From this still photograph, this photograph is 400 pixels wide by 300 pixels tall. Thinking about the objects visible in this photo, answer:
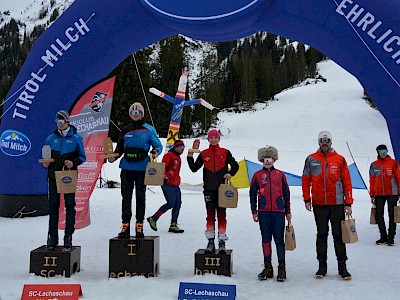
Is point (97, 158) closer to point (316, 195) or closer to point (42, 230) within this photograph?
point (42, 230)

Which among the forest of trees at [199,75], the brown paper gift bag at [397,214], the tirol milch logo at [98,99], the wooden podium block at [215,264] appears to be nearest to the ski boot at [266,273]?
the wooden podium block at [215,264]

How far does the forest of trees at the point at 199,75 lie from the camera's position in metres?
27.8

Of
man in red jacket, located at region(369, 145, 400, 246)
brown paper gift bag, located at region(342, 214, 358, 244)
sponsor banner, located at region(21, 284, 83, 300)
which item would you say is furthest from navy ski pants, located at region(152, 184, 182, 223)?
sponsor banner, located at region(21, 284, 83, 300)

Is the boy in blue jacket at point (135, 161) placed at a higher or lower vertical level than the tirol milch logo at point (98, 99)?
lower

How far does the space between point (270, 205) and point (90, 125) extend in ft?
10.3

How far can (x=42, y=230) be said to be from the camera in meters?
6.23

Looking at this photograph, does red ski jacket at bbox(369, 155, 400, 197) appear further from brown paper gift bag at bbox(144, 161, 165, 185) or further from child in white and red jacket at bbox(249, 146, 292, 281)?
brown paper gift bag at bbox(144, 161, 165, 185)

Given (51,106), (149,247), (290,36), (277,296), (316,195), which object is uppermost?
(290,36)

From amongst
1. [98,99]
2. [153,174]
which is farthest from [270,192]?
[98,99]

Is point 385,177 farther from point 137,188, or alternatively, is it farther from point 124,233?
point 124,233

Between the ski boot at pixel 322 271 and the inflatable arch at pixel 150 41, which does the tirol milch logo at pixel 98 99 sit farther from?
the ski boot at pixel 322 271

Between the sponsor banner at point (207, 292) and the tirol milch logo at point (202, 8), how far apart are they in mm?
3460

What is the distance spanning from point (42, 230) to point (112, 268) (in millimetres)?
2638

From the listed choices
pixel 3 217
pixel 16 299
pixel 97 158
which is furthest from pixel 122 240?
pixel 3 217
